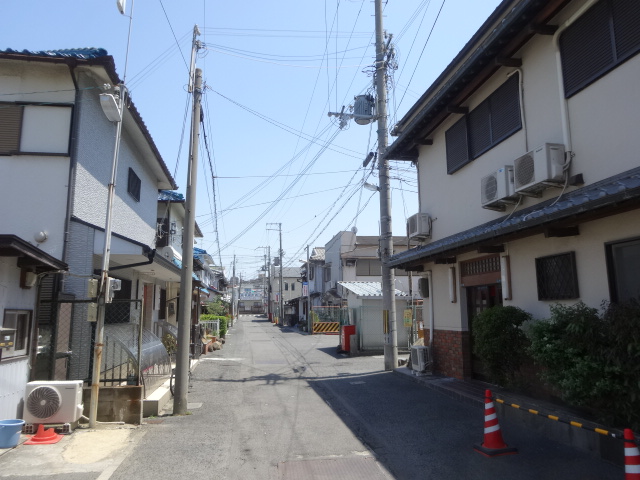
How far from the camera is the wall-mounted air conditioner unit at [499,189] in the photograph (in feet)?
26.8

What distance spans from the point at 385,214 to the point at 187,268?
6.91 m

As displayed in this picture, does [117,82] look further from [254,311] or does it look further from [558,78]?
[254,311]

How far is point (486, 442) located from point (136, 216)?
11.0 m

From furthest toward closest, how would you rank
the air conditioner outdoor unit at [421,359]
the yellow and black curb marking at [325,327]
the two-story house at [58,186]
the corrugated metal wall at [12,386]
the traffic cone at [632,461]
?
the yellow and black curb marking at [325,327] < the air conditioner outdoor unit at [421,359] < the two-story house at [58,186] < the corrugated metal wall at [12,386] < the traffic cone at [632,461]

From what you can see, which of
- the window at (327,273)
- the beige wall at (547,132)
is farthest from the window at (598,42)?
the window at (327,273)

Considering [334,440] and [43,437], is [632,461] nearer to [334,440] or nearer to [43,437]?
[334,440]

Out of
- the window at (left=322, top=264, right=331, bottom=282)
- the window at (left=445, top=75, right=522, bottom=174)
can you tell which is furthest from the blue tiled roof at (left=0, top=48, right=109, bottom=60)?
the window at (left=322, top=264, right=331, bottom=282)

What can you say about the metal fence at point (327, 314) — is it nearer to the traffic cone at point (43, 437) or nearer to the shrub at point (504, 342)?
the shrub at point (504, 342)

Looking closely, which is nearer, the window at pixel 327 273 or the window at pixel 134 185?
the window at pixel 134 185

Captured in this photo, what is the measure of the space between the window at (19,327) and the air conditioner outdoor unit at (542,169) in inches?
323

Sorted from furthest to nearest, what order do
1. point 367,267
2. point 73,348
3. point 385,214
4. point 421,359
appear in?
point 367,267 < point 385,214 < point 421,359 < point 73,348

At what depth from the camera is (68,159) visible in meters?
9.20

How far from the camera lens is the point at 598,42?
6.54m

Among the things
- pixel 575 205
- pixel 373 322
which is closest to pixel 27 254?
pixel 575 205
